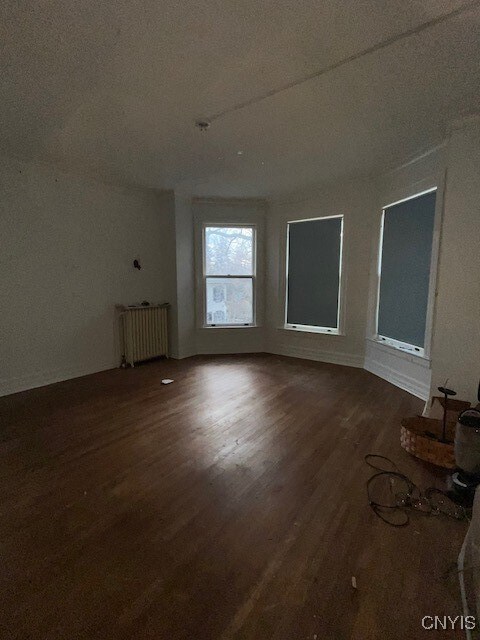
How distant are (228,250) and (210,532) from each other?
175 inches

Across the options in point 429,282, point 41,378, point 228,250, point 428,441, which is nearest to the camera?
point 428,441

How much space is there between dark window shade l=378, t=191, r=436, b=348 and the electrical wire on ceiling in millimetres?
2003

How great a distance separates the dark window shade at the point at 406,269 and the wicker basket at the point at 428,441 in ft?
4.19

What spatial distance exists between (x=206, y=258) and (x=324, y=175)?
2333 mm

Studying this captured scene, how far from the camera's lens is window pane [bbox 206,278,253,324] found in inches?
212

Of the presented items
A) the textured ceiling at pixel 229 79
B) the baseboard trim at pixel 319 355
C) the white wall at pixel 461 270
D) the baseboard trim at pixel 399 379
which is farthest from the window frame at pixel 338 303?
the white wall at pixel 461 270

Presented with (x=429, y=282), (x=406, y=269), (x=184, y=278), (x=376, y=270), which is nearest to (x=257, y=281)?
(x=184, y=278)

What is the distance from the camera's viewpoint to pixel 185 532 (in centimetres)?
158

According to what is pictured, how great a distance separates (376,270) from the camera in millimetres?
4246

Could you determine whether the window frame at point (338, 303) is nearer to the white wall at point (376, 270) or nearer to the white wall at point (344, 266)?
the white wall at point (344, 266)

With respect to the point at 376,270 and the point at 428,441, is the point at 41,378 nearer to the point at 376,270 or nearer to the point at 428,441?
the point at 428,441

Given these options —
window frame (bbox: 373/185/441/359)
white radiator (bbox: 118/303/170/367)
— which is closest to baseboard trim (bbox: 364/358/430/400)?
window frame (bbox: 373/185/441/359)

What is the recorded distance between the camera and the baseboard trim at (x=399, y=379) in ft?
11.2

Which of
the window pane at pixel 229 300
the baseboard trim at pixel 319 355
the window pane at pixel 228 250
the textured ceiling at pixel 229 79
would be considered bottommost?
the baseboard trim at pixel 319 355
